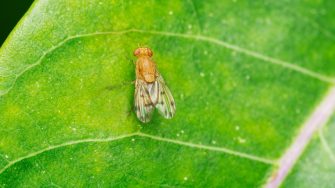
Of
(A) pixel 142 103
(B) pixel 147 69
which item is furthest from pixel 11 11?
(A) pixel 142 103

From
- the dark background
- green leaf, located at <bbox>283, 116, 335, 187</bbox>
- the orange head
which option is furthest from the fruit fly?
the dark background

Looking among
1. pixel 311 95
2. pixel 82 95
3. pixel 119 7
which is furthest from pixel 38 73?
pixel 311 95

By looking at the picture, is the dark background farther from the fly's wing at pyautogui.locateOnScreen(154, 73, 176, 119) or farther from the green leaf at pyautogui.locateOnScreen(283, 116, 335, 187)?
the green leaf at pyautogui.locateOnScreen(283, 116, 335, 187)

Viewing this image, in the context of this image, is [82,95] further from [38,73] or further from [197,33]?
[197,33]

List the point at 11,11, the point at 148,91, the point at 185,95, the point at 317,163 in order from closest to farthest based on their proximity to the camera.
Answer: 1. the point at 317,163
2. the point at 185,95
3. the point at 148,91
4. the point at 11,11

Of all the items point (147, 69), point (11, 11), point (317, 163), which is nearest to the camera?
point (317, 163)

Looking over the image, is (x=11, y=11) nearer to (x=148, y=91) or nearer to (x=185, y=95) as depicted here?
(x=148, y=91)

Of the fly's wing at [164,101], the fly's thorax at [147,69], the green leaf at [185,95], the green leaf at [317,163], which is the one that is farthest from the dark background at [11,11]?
the green leaf at [317,163]
